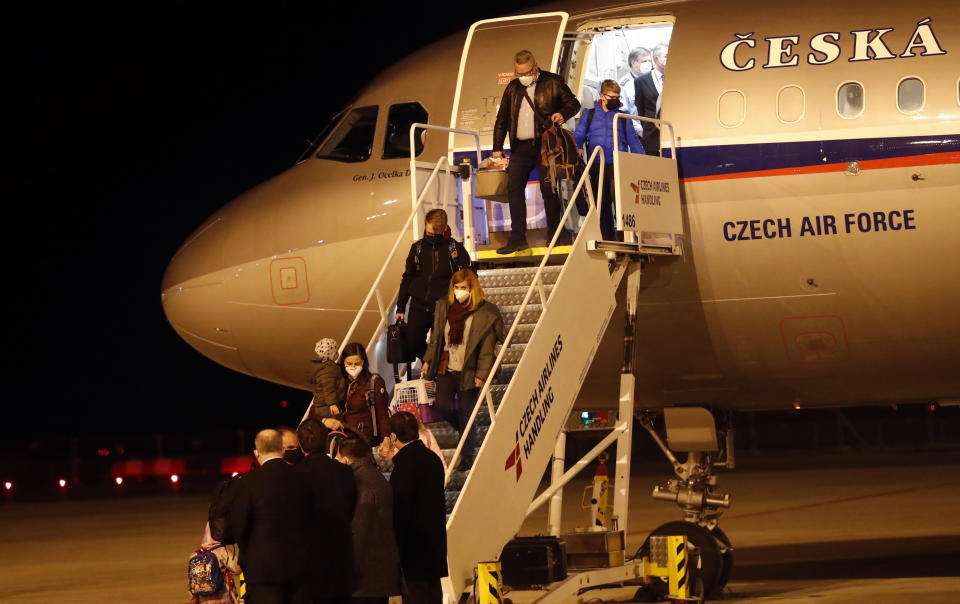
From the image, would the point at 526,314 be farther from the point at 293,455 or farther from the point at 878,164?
the point at 878,164

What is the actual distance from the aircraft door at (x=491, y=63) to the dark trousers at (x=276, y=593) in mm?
6209

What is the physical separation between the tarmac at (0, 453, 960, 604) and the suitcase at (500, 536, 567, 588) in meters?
3.27

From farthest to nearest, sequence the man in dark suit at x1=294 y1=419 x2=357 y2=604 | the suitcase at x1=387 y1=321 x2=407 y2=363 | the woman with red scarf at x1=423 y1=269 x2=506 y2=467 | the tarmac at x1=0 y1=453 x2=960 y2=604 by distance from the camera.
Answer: the tarmac at x1=0 y1=453 x2=960 y2=604 < the suitcase at x1=387 y1=321 x2=407 y2=363 < the woman with red scarf at x1=423 y1=269 x2=506 y2=467 < the man in dark suit at x1=294 y1=419 x2=357 y2=604

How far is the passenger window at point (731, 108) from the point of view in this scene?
42.7 ft

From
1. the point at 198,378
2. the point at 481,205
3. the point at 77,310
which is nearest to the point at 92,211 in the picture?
the point at 77,310

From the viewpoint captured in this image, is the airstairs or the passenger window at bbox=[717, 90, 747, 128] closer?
the airstairs

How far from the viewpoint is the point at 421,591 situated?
9172 millimetres

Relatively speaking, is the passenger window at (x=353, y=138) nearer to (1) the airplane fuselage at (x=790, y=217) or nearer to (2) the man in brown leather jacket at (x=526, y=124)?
(1) the airplane fuselage at (x=790, y=217)

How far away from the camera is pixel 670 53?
13.5 meters

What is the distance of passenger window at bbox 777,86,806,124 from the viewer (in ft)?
42.0

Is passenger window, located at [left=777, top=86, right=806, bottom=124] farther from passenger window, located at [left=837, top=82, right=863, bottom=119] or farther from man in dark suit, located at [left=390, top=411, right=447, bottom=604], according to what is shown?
man in dark suit, located at [left=390, top=411, right=447, bottom=604]

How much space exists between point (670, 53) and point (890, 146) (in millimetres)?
2394

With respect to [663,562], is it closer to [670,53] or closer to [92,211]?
[670,53]

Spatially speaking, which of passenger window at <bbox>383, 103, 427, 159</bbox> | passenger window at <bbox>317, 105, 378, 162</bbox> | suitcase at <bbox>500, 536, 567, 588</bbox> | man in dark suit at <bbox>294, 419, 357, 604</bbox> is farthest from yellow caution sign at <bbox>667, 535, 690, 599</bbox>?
passenger window at <bbox>317, 105, 378, 162</bbox>
